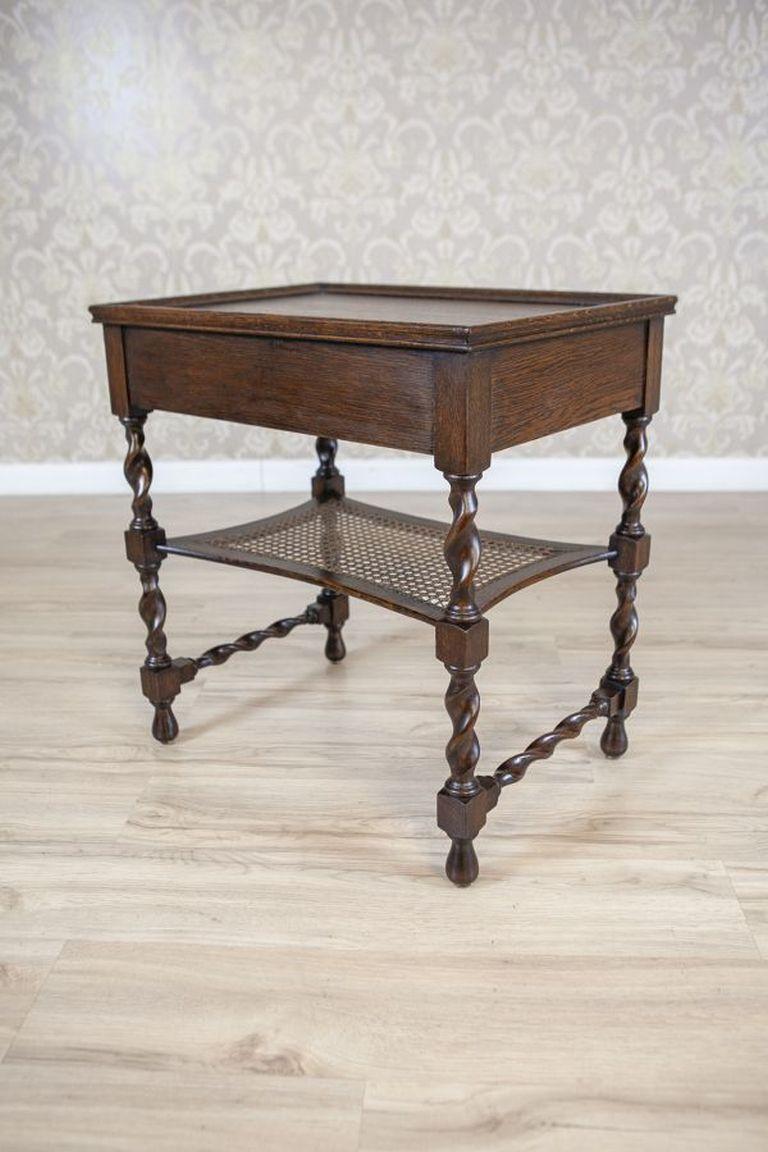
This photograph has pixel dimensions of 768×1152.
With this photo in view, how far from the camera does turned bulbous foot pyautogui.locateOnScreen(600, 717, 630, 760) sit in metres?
1.96

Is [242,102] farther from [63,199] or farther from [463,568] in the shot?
[463,568]

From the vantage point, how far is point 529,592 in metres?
2.89

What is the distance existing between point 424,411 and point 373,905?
706 mm

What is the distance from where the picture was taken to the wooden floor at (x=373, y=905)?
1213 mm

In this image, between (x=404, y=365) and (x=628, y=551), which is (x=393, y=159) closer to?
(x=628, y=551)

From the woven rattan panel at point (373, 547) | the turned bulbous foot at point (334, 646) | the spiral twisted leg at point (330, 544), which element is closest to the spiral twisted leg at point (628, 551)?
the woven rattan panel at point (373, 547)

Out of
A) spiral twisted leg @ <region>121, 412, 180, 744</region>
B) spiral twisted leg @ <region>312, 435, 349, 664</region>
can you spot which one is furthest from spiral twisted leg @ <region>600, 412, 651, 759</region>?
spiral twisted leg @ <region>121, 412, 180, 744</region>

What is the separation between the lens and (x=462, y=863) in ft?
5.27

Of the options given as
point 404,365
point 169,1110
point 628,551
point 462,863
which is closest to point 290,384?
point 404,365

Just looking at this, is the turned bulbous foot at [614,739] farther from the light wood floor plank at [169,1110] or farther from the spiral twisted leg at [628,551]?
the light wood floor plank at [169,1110]

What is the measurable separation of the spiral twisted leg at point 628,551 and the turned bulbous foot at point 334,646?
2.25ft

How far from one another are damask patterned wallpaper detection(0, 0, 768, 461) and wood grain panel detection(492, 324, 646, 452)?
7.08 feet

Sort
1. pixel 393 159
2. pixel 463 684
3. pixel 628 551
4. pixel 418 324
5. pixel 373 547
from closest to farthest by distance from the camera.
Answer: pixel 418 324 → pixel 463 684 → pixel 628 551 → pixel 373 547 → pixel 393 159

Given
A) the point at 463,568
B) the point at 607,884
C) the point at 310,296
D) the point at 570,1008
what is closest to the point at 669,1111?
the point at 570,1008
